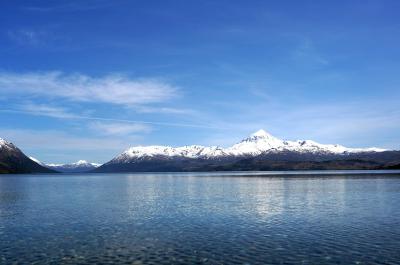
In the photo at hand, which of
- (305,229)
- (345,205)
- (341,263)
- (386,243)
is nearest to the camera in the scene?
(341,263)

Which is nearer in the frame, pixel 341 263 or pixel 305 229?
pixel 341 263

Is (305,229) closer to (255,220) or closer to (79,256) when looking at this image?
(255,220)

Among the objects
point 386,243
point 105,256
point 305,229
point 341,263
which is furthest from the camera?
point 305,229

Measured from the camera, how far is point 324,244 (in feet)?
130

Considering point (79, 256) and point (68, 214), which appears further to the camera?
point (68, 214)

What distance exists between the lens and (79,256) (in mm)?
35969

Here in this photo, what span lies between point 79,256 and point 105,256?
2217 millimetres

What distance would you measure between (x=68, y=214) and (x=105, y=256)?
31.6 meters

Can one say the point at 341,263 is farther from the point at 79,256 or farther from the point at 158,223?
the point at 158,223

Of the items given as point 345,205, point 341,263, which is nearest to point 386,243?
point 341,263

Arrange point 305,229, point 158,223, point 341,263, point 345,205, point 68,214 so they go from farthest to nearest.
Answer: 1. point 345,205
2. point 68,214
3. point 158,223
4. point 305,229
5. point 341,263

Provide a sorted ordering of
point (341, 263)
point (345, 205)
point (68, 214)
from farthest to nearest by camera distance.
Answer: point (345, 205) < point (68, 214) < point (341, 263)

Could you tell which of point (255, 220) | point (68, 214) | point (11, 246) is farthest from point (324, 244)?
point (68, 214)

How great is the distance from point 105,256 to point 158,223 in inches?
755
